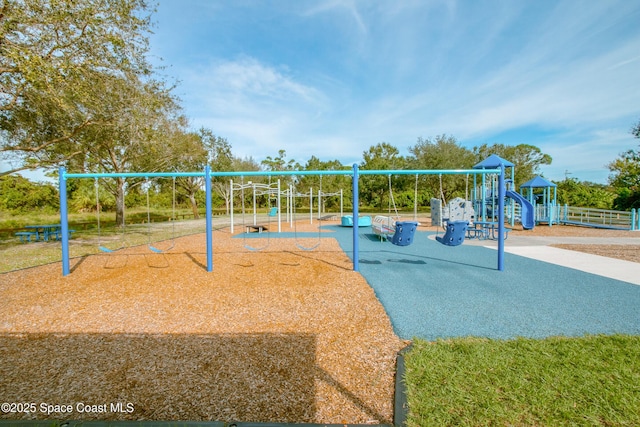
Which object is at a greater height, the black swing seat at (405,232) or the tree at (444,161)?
the tree at (444,161)

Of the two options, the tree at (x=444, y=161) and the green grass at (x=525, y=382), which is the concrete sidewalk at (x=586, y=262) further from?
the tree at (x=444, y=161)

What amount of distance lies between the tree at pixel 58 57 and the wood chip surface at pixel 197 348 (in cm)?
446

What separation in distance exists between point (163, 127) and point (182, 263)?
1092 centimetres

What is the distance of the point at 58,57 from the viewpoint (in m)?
7.30

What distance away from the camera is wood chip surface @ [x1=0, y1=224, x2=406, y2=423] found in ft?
7.45

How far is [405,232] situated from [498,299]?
212 cm

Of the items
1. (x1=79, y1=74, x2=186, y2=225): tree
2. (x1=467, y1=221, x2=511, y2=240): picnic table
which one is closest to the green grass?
(x1=467, y1=221, x2=511, y2=240): picnic table

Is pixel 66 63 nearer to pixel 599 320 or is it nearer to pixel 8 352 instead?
pixel 8 352

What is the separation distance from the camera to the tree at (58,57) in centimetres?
649

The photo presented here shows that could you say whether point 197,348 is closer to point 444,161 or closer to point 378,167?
point 444,161

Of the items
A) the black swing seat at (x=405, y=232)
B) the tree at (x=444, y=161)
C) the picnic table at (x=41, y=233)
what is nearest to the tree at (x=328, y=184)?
the tree at (x=444, y=161)

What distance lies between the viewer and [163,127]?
1538 cm

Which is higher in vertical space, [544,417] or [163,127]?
[163,127]

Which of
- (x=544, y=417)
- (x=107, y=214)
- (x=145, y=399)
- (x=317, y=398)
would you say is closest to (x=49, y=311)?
(x=145, y=399)
